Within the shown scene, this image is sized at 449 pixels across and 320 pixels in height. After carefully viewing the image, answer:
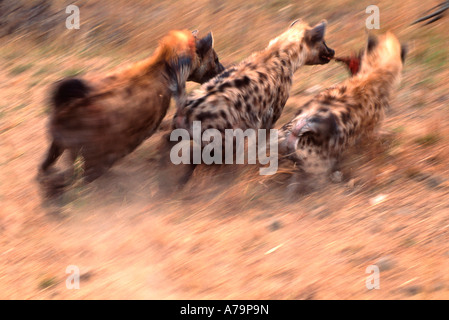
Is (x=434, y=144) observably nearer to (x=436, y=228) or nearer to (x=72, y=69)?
(x=436, y=228)

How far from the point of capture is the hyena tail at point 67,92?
4398mm

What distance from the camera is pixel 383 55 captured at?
5.03 metres

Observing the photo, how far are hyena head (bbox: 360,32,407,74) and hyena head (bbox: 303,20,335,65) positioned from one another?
0.41 meters

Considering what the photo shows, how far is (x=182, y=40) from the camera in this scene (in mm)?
5043

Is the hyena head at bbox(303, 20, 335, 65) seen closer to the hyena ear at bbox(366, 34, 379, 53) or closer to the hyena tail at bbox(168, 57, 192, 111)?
the hyena ear at bbox(366, 34, 379, 53)

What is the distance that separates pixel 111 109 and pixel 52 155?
2.09 ft

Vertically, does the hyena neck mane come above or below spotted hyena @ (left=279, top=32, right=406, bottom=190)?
above

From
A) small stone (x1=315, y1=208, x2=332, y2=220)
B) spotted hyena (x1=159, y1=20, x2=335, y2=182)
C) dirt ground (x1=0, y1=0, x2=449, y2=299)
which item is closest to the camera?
dirt ground (x1=0, y1=0, x2=449, y2=299)

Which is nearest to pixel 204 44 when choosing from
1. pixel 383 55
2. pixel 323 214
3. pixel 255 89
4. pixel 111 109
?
pixel 255 89

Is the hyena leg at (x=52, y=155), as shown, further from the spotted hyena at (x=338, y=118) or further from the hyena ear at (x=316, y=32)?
the hyena ear at (x=316, y=32)

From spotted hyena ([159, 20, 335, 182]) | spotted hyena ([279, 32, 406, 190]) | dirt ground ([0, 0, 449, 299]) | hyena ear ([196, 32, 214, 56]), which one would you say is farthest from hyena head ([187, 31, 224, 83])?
spotted hyena ([279, 32, 406, 190])

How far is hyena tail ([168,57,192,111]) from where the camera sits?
4.82 m

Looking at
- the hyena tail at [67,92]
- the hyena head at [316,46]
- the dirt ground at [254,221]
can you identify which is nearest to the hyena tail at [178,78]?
the dirt ground at [254,221]

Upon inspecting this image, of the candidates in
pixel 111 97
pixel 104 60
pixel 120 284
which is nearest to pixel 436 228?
pixel 120 284
